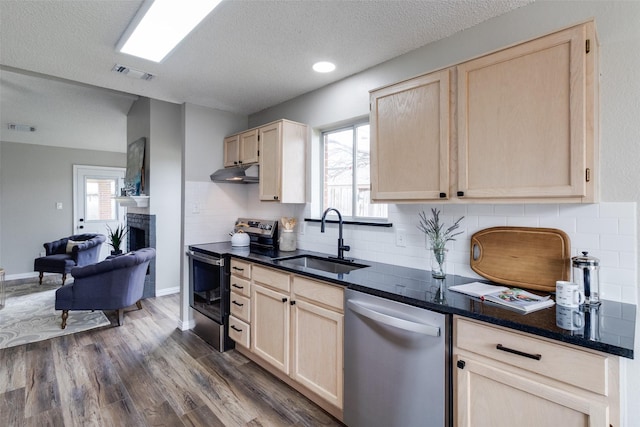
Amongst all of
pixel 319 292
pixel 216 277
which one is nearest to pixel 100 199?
pixel 216 277

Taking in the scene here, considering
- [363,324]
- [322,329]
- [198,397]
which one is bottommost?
[198,397]

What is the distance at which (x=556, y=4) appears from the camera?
1643 mm

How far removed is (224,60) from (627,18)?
2.31 metres

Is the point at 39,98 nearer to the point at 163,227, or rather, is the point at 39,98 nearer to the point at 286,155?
the point at 163,227

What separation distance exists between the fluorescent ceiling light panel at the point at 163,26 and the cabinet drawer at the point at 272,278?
5.47ft

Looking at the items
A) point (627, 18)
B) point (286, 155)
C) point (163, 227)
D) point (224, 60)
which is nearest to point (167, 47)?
point (224, 60)

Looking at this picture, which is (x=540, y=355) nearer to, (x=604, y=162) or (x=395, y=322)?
(x=395, y=322)

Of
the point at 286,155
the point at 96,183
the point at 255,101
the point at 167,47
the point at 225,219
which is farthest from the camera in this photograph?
the point at 96,183

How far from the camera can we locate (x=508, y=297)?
1.48 metres

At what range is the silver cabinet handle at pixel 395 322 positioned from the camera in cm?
144

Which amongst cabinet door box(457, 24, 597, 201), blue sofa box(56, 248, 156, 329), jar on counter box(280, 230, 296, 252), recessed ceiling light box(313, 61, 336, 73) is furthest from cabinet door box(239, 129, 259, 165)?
cabinet door box(457, 24, 597, 201)

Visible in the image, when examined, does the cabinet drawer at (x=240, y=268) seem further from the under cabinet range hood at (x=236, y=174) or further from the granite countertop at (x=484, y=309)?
the under cabinet range hood at (x=236, y=174)

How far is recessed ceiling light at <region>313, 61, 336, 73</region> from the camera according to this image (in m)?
2.43

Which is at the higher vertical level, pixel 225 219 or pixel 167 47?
pixel 167 47
